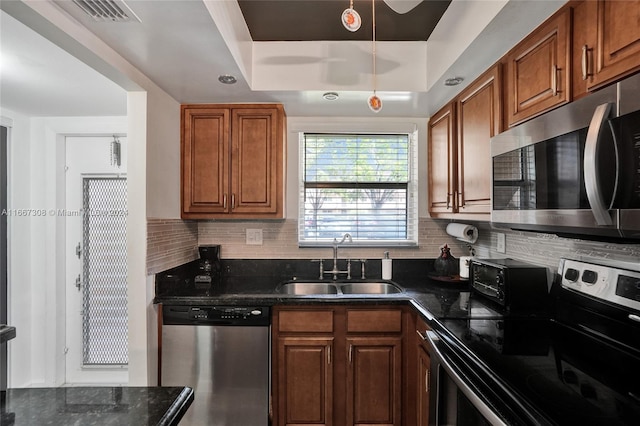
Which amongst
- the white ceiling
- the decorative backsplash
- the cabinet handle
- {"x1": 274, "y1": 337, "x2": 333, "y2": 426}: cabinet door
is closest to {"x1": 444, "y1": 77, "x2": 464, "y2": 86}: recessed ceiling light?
the white ceiling

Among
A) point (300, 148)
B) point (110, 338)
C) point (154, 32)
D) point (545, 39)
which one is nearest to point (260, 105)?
point (300, 148)

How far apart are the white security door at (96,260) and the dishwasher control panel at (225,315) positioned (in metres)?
1.04

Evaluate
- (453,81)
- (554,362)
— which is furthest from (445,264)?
(554,362)

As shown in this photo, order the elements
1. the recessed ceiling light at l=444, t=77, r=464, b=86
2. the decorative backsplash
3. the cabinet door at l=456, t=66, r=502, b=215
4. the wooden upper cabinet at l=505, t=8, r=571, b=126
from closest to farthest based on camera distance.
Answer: the wooden upper cabinet at l=505, t=8, r=571, b=126 < the cabinet door at l=456, t=66, r=502, b=215 < the recessed ceiling light at l=444, t=77, r=464, b=86 < the decorative backsplash

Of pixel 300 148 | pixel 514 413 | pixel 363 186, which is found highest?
pixel 300 148

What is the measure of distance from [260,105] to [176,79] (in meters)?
0.58

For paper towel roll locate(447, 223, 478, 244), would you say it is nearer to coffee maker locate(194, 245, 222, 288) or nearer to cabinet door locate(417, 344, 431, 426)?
cabinet door locate(417, 344, 431, 426)

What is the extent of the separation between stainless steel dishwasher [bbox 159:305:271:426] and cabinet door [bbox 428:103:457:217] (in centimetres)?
139

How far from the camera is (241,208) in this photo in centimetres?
238

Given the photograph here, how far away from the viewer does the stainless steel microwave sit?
35.1 inches

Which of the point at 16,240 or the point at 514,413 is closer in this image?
the point at 514,413

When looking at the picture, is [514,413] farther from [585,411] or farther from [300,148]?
[300,148]

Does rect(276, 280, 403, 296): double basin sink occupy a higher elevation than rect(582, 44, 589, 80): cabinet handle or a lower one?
lower

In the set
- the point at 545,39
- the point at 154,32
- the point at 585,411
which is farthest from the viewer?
the point at 154,32
